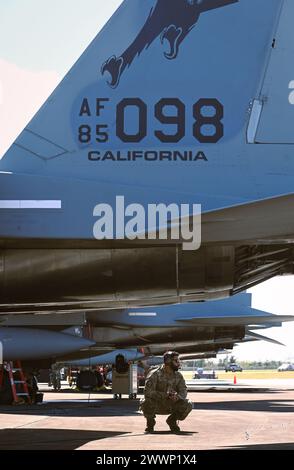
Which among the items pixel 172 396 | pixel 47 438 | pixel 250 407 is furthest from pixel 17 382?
pixel 172 396

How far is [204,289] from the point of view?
7.57 meters

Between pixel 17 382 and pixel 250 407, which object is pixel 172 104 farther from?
pixel 17 382

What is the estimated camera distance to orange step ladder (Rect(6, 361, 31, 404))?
1723 centimetres

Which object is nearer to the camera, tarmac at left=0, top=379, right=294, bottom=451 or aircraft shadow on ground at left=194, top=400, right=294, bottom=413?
tarmac at left=0, top=379, right=294, bottom=451

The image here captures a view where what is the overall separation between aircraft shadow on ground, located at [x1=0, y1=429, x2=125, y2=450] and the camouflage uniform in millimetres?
542

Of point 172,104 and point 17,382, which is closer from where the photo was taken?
point 172,104

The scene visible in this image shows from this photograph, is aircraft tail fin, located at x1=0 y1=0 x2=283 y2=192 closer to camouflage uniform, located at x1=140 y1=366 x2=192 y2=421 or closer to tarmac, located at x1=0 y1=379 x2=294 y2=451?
tarmac, located at x1=0 y1=379 x2=294 y2=451

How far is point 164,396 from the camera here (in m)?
9.84

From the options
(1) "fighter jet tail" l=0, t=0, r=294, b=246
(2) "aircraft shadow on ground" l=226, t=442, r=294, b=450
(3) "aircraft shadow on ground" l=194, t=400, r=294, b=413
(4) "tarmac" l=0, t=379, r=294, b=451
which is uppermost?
(1) "fighter jet tail" l=0, t=0, r=294, b=246

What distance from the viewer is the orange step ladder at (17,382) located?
17228 millimetres

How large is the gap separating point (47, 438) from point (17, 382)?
358 inches

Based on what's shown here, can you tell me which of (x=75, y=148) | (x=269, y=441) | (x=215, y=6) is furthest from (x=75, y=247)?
(x=269, y=441)

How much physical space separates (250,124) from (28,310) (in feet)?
10.00

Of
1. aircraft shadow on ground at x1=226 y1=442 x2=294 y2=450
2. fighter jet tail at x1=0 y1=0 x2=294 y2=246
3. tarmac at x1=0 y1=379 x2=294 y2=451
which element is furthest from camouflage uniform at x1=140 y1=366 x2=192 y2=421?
fighter jet tail at x1=0 y1=0 x2=294 y2=246
